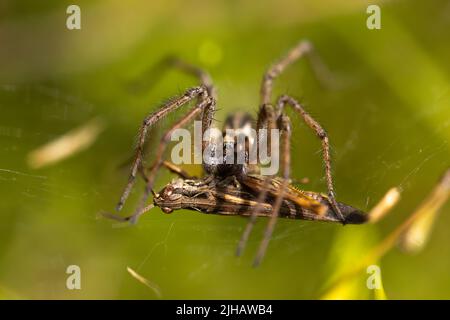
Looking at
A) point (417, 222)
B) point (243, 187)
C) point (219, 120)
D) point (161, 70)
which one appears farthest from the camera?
point (161, 70)

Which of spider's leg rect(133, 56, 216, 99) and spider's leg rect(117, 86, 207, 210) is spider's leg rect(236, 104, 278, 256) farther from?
spider's leg rect(133, 56, 216, 99)

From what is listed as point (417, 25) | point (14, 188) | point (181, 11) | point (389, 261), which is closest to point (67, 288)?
point (14, 188)

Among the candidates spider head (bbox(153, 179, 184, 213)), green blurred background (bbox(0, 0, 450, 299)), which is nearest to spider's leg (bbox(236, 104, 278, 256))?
green blurred background (bbox(0, 0, 450, 299))

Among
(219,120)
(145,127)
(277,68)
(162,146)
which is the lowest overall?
(162,146)

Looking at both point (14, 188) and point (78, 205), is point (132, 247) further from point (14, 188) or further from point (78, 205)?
point (14, 188)

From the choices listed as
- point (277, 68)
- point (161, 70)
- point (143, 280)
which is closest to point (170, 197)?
point (143, 280)

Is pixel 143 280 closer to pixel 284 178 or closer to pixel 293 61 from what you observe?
pixel 284 178

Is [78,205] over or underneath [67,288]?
over
